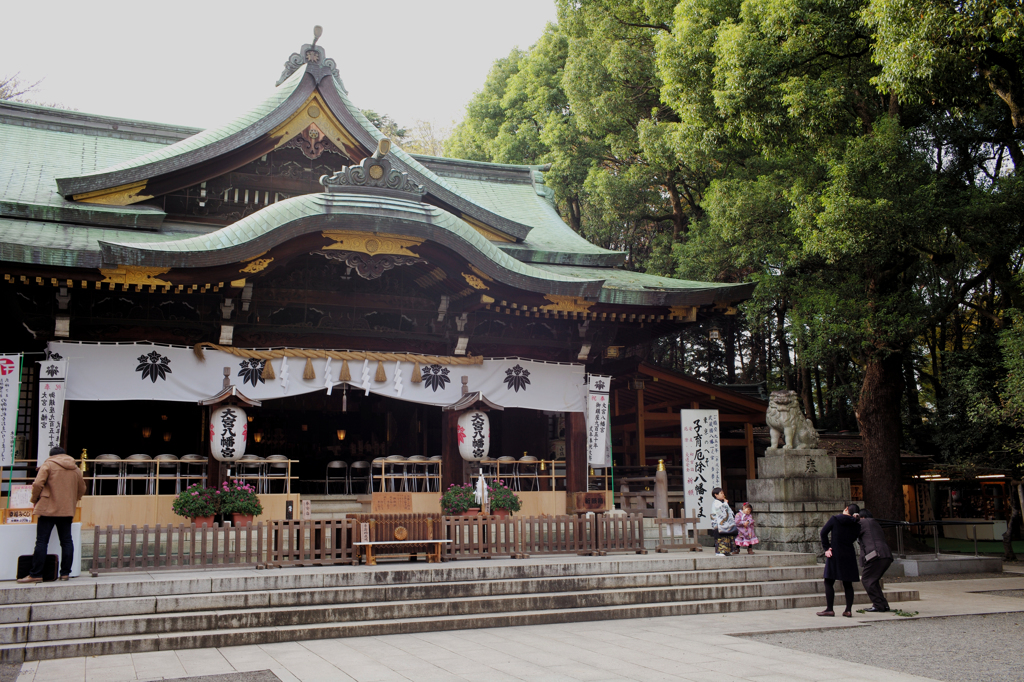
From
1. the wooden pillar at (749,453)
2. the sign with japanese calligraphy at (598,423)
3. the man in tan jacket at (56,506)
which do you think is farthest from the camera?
the wooden pillar at (749,453)

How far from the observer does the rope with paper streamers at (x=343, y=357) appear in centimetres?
1314

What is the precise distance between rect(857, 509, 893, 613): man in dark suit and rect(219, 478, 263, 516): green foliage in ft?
27.2

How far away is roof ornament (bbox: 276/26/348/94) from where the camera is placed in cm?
1477

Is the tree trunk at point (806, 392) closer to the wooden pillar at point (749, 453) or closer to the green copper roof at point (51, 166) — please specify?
the wooden pillar at point (749, 453)

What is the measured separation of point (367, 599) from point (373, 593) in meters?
0.09

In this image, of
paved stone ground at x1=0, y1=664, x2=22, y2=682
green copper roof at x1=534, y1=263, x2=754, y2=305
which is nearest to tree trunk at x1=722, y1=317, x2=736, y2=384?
green copper roof at x1=534, y1=263, x2=754, y2=305

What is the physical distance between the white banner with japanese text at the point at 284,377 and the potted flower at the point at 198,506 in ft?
6.35

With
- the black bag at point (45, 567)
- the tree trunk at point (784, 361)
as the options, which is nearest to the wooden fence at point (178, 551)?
the black bag at point (45, 567)

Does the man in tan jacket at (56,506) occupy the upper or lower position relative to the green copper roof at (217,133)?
lower

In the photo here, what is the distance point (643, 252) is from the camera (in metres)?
29.0

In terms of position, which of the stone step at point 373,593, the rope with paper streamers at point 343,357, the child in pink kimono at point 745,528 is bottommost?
the stone step at point 373,593

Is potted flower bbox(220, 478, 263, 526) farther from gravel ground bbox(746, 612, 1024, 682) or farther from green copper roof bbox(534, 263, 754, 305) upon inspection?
gravel ground bbox(746, 612, 1024, 682)

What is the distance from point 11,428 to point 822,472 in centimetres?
1253

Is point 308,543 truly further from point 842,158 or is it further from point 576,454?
point 842,158
